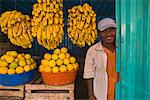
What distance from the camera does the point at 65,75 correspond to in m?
3.68

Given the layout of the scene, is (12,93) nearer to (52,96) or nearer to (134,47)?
(52,96)

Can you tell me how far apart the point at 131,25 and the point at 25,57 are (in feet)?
6.39

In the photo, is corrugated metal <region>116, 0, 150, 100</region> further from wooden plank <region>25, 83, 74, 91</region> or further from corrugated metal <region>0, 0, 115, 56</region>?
corrugated metal <region>0, 0, 115, 56</region>

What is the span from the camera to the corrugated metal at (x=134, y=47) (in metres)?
2.41

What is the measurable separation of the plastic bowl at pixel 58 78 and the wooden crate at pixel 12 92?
346mm

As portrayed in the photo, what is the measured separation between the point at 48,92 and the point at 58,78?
27 centimetres

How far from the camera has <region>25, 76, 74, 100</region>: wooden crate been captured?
3.75 m

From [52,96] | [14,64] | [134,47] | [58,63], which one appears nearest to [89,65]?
[58,63]

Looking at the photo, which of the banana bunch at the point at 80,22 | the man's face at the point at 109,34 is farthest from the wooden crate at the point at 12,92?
the man's face at the point at 109,34

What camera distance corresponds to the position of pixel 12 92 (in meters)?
3.83

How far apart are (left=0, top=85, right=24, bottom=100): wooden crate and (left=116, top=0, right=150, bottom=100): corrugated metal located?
1632 millimetres

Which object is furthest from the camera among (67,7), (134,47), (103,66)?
(67,7)

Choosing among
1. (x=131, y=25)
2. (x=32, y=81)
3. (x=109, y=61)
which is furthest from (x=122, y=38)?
(x=32, y=81)

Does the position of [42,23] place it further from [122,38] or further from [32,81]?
[122,38]
